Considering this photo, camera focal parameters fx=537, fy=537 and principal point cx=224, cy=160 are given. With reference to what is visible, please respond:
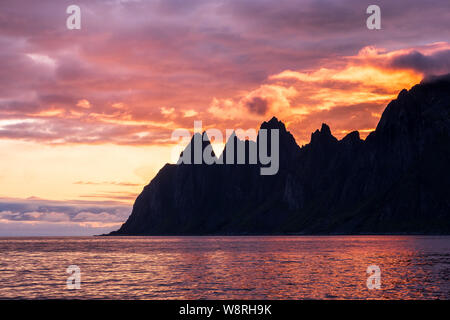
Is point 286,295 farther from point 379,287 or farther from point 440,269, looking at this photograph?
point 440,269

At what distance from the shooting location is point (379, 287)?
54750 millimetres

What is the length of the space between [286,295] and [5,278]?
3894 centimetres
